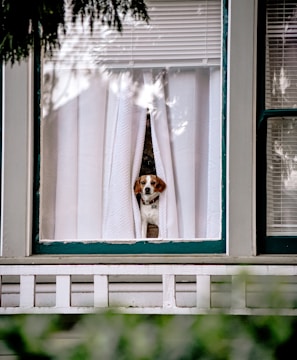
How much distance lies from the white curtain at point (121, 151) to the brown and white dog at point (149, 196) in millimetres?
35

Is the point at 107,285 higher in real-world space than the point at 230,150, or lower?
lower

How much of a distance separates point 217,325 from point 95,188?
353 centimetres

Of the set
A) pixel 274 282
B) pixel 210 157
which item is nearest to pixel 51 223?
pixel 210 157

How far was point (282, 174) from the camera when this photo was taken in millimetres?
4270

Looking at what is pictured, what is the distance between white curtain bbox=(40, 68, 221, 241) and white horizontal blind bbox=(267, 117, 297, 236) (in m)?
0.37

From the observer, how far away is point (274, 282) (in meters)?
0.90

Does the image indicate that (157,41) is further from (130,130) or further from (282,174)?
(282,174)

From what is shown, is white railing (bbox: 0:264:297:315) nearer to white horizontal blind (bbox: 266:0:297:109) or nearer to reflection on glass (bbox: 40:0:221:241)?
reflection on glass (bbox: 40:0:221:241)

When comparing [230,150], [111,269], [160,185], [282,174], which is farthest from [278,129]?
[111,269]

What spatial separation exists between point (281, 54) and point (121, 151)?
1.11 meters

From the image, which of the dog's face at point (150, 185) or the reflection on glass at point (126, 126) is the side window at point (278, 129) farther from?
the dog's face at point (150, 185)

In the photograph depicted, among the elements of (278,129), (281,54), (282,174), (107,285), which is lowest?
(107,285)

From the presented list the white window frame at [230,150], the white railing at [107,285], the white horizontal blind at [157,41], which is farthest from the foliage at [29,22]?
the white horizontal blind at [157,41]

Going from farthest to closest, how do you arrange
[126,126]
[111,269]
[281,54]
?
[126,126], [281,54], [111,269]
